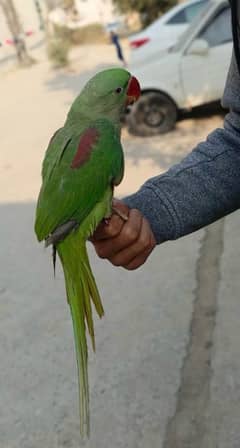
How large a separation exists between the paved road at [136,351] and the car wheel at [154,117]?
9.72 ft

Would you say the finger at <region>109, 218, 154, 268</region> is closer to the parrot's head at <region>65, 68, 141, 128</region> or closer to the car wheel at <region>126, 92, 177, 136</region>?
the parrot's head at <region>65, 68, 141, 128</region>

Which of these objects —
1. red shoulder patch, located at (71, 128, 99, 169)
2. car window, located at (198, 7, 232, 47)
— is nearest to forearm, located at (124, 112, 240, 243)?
red shoulder patch, located at (71, 128, 99, 169)

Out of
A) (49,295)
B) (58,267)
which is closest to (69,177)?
(49,295)

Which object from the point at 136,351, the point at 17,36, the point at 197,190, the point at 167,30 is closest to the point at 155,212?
the point at 197,190

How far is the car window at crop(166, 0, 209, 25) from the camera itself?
9846mm

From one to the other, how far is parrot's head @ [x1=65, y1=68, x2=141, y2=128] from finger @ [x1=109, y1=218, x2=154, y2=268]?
27 centimetres

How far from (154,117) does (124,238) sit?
582 cm

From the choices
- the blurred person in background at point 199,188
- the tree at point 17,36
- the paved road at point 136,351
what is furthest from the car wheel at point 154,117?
the tree at point 17,36

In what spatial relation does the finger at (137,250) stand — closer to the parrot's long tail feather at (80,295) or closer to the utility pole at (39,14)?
the parrot's long tail feather at (80,295)

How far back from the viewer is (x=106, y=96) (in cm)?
127

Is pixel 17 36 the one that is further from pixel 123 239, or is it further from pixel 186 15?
pixel 123 239

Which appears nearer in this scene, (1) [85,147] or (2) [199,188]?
(1) [85,147]

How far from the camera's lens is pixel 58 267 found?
4.23 metres

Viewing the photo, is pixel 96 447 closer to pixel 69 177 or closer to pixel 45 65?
pixel 69 177
